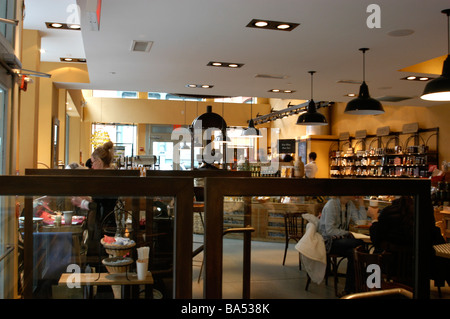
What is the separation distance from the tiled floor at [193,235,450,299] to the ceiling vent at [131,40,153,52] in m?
4.56

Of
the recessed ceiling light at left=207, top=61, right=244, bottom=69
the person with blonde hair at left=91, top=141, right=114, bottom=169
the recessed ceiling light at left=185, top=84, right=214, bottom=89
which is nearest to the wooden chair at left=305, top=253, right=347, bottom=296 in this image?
the person with blonde hair at left=91, top=141, right=114, bottom=169

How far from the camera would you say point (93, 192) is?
1.17 metres

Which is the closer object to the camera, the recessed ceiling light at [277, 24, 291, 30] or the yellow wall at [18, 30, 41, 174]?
Answer: the recessed ceiling light at [277, 24, 291, 30]

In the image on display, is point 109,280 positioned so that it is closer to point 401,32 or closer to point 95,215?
point 95,215

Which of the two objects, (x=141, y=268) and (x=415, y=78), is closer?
(x=141, y=268)

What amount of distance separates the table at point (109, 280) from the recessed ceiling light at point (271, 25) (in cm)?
377

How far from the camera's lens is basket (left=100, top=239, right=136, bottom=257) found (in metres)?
1.40


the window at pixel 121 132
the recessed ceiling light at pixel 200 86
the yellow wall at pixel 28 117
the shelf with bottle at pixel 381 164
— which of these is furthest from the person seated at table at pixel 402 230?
the window at pixel 121 132

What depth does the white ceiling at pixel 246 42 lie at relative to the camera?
4.23 m

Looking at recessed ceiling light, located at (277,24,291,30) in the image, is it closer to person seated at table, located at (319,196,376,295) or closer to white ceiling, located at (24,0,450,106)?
white ceiling, located at (24,0,450,106)

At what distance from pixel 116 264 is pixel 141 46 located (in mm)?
4748

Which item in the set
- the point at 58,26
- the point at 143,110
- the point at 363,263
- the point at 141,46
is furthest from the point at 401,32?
the point at 143,110

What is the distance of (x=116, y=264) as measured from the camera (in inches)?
55.2
